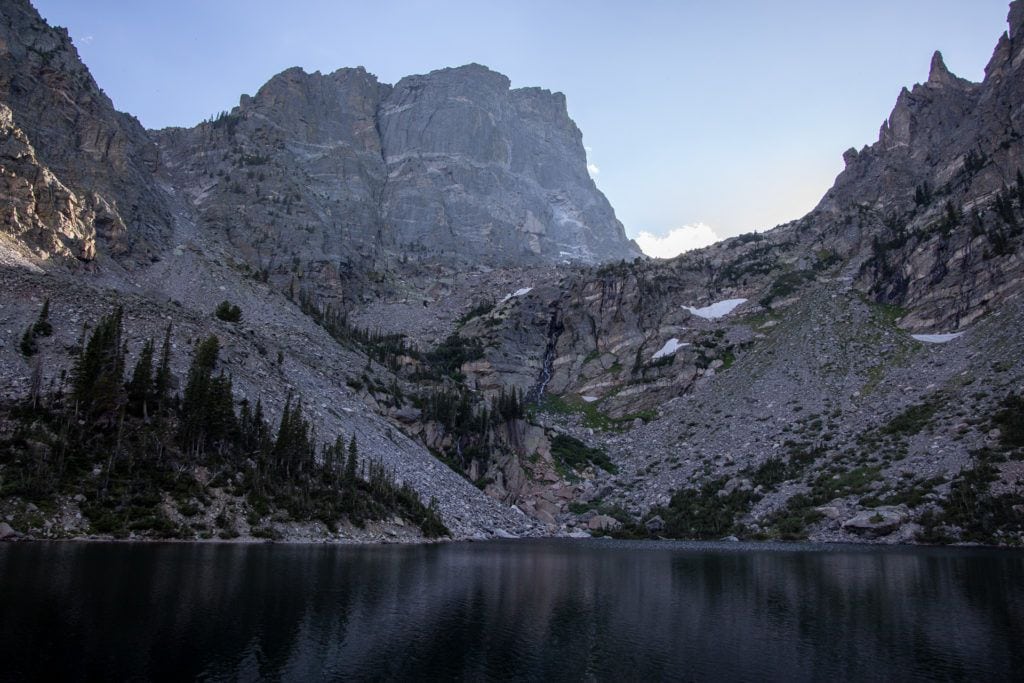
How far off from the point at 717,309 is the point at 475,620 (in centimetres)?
13682

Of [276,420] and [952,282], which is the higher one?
[952,282]

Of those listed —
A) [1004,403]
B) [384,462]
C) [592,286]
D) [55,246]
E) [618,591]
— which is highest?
[592,286]

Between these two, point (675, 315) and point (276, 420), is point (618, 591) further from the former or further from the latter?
point (675, 315)

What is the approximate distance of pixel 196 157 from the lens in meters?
194

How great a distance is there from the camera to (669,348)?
14488 centimetres

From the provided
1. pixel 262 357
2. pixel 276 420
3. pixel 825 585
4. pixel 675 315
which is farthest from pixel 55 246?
pixel 675 315

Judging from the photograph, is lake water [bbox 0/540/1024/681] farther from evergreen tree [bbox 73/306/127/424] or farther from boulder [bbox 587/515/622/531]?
boulder [bbox 587/515/622/531]

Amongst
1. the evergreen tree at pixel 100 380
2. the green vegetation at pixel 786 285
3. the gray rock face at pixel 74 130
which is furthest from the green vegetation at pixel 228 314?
the green vegetation at pixel 786 285

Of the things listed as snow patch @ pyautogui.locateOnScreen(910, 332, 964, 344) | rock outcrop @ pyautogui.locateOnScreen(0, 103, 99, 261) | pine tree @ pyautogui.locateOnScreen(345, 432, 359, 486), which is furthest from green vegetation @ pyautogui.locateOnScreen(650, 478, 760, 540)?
rock outcrop @ pyautogui.locateOnScreen(0, 103, 99, 261)

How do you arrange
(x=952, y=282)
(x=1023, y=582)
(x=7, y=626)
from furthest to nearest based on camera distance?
(x=952, y=282), (x=1023, y=582), (x=7, y=626)

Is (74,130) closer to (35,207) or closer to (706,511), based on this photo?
(35,207)

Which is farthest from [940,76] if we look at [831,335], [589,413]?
[589,413]

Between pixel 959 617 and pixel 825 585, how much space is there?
1056 centimetres

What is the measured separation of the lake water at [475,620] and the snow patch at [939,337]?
6975cm
